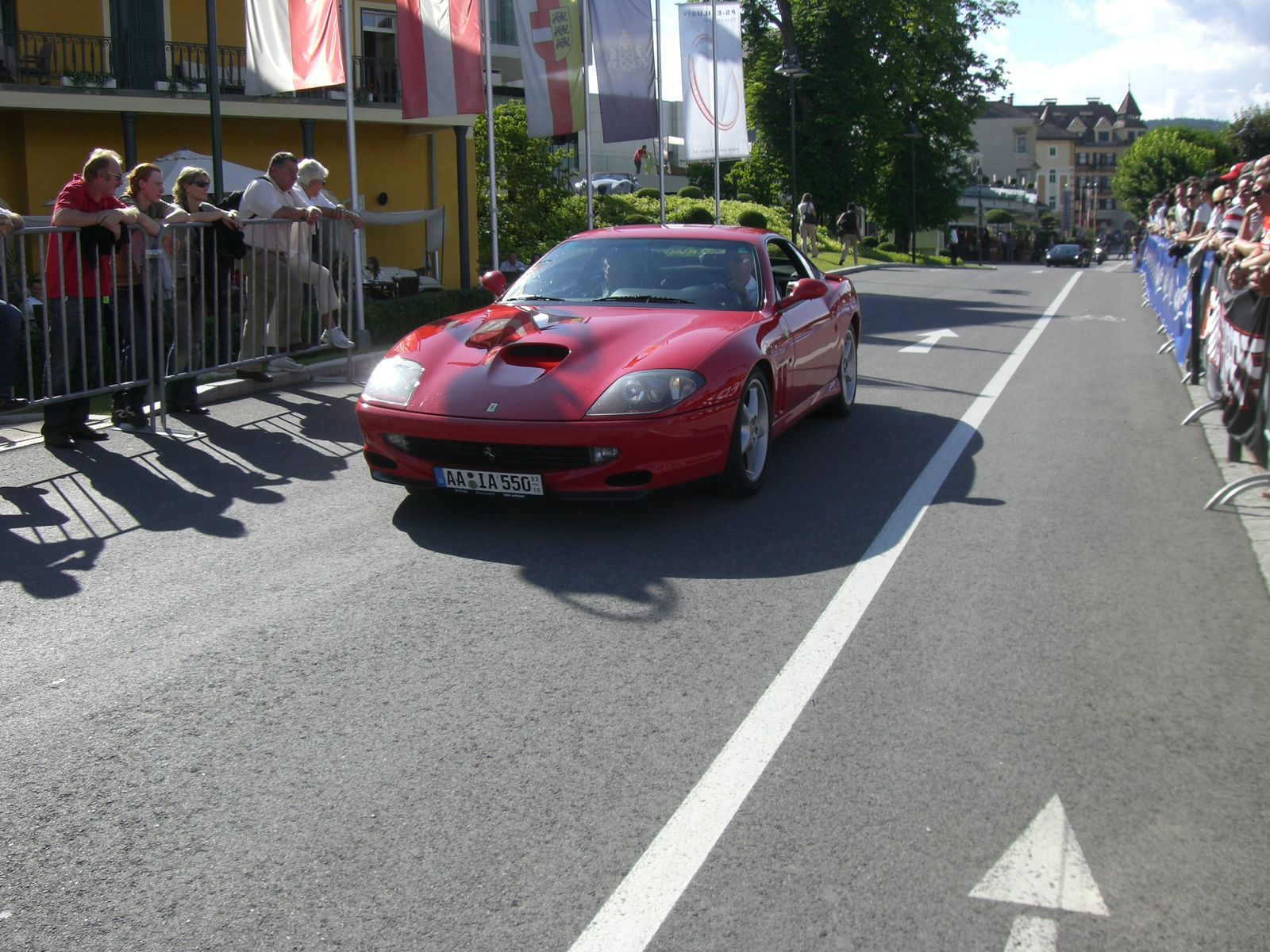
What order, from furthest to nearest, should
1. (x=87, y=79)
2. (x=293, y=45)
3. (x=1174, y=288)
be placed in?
(x=87, y=79), (x=293, y=45), (x=1174, y=288)

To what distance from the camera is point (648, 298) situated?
7.49 meters

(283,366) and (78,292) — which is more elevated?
(78,292)

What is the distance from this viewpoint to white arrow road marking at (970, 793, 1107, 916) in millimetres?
2881

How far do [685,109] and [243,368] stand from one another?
19.3m

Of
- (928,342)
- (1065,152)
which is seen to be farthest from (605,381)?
(1065,152)

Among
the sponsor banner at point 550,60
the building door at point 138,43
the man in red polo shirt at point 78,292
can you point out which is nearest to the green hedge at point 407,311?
the sponsor banner at point 550,60

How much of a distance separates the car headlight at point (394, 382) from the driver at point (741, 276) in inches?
83.9

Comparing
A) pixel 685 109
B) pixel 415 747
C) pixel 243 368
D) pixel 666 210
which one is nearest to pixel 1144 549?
pixel 415 747

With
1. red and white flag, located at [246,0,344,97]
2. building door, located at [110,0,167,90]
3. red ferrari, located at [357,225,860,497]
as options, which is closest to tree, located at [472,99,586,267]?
building door, located at [110,0,167,90]

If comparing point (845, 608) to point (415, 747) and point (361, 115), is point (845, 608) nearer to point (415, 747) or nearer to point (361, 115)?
point (415, 747)

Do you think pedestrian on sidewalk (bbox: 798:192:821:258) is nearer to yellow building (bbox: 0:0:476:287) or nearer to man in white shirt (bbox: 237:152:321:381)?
yellow building (bbox: 0:0:476:287)

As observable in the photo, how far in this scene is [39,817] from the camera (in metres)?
3.22

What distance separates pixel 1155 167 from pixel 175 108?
102 metres

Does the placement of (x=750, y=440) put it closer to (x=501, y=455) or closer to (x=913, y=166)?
(x=501, y=455)
